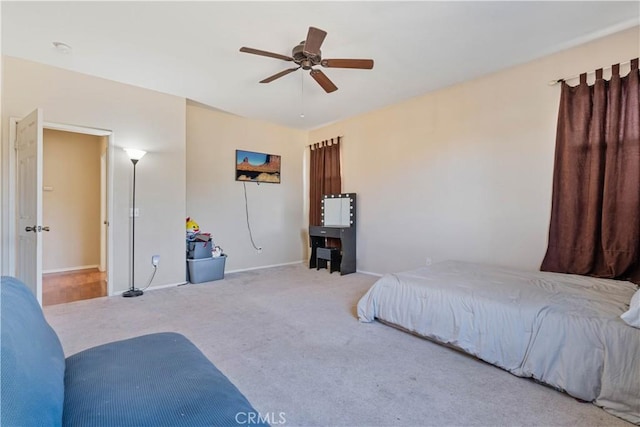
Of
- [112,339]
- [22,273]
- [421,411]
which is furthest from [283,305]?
[22,273]

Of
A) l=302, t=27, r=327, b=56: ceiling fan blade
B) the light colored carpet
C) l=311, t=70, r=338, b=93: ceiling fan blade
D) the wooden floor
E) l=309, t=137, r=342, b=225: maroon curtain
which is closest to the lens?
the light colored carpet

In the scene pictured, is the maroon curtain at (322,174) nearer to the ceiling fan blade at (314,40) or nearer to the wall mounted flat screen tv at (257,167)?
the wall mounted flat screen tv at (257,167)

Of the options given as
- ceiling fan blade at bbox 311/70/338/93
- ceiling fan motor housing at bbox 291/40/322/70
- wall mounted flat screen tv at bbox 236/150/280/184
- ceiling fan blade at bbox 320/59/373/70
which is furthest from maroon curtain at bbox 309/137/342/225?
ceiling fan blade at bbox 320/59/373/70

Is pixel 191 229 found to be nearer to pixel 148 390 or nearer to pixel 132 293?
pixel 132 293

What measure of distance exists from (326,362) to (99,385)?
1.42 m

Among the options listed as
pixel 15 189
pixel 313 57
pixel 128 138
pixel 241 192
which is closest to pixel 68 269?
pixel 15 189

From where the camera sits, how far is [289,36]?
9.08 ft

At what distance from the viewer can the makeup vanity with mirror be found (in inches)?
197

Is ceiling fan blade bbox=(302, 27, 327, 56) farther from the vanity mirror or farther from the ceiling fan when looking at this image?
the vanity mirror

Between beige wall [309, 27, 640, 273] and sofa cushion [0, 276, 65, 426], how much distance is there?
12.9 feet

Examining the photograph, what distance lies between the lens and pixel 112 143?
377 cm

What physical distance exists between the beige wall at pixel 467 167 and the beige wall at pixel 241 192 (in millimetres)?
1421

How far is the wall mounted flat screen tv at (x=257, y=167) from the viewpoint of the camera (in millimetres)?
5309

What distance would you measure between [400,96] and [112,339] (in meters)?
4.41
